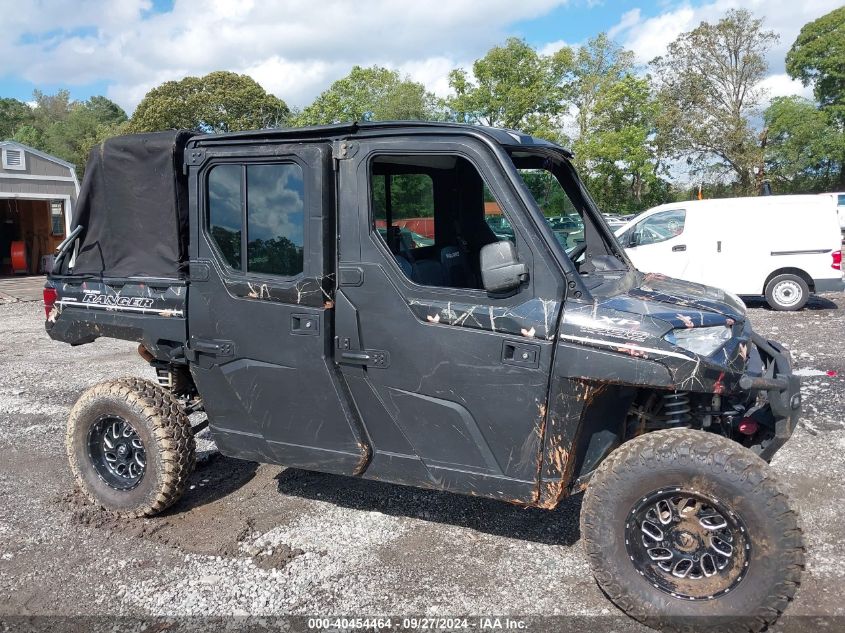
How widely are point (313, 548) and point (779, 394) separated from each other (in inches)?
104

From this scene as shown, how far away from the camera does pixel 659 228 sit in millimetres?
12445

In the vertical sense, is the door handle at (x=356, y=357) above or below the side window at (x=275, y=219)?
below

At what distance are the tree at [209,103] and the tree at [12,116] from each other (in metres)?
24.8

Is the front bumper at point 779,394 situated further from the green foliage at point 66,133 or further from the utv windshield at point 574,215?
the green foliage at point 66,133

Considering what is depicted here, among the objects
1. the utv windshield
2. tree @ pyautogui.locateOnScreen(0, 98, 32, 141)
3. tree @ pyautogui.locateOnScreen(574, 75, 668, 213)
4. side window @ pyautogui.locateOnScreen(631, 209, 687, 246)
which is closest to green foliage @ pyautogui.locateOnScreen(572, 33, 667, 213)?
tree @ pyautogui.locateOnScreen(574, 75, 668, 213)

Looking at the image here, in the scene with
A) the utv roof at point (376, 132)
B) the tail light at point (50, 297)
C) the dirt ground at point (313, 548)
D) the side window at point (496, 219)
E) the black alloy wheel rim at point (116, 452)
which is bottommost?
the dirt ground at point (313, 548)

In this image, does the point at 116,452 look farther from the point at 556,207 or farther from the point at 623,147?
the point at 623,147

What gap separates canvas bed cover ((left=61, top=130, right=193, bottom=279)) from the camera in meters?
4.11

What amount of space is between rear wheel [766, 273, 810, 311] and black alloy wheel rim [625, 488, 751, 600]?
10.3m

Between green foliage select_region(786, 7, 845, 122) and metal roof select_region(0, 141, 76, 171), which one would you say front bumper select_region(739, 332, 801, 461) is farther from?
green foliage select_region(786, 7, 845, 122)

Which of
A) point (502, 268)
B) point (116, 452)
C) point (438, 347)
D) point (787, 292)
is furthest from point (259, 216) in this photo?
point (787, 292)

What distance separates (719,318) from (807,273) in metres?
10.0

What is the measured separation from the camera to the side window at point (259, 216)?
12.2 ft

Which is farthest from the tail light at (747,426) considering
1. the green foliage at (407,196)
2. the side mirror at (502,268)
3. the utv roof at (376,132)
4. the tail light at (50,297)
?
the tail light at (50,297)
